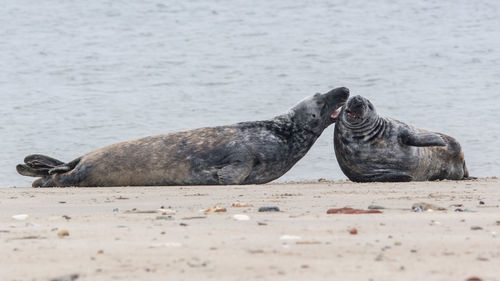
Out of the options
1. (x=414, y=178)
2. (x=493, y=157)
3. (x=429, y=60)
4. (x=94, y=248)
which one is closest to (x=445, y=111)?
(x=493, y=157)

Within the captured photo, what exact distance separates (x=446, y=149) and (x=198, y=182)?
2.47 m

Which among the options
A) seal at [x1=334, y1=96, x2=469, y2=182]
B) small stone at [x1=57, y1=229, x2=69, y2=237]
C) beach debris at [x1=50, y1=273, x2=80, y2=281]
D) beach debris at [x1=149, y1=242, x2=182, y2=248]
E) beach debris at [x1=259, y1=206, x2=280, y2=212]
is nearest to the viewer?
beach debris at [x1=50, y1=273, x2=80, y2=281]

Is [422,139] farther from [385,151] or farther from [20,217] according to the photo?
[20,217]

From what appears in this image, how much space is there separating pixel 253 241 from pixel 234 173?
4.84 meters

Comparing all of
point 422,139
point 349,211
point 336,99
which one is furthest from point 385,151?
point 349,211

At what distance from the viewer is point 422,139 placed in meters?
8.76

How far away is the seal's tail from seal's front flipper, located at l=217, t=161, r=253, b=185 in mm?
1495

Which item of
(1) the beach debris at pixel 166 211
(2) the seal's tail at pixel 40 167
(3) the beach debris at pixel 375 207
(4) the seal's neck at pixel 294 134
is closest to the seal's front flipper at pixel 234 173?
(4) the seal's neck at pixel 294 134

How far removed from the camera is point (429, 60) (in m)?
22.1

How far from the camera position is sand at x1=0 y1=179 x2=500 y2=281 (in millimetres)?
3074

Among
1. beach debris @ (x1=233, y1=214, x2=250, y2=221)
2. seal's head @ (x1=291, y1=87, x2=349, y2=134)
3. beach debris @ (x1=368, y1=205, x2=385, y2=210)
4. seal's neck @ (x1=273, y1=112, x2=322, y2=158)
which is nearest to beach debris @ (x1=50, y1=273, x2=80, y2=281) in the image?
beach debris @ (x1=233, y1=214, x2=250, y2=221)

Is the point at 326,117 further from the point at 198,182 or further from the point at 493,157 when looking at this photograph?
the point at 493,157

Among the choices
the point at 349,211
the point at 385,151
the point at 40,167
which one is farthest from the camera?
the point at 40,167

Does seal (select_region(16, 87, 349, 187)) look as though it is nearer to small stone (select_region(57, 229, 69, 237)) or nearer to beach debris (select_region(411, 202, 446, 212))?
beach debris (select_region(411, 202, 446, 212))
